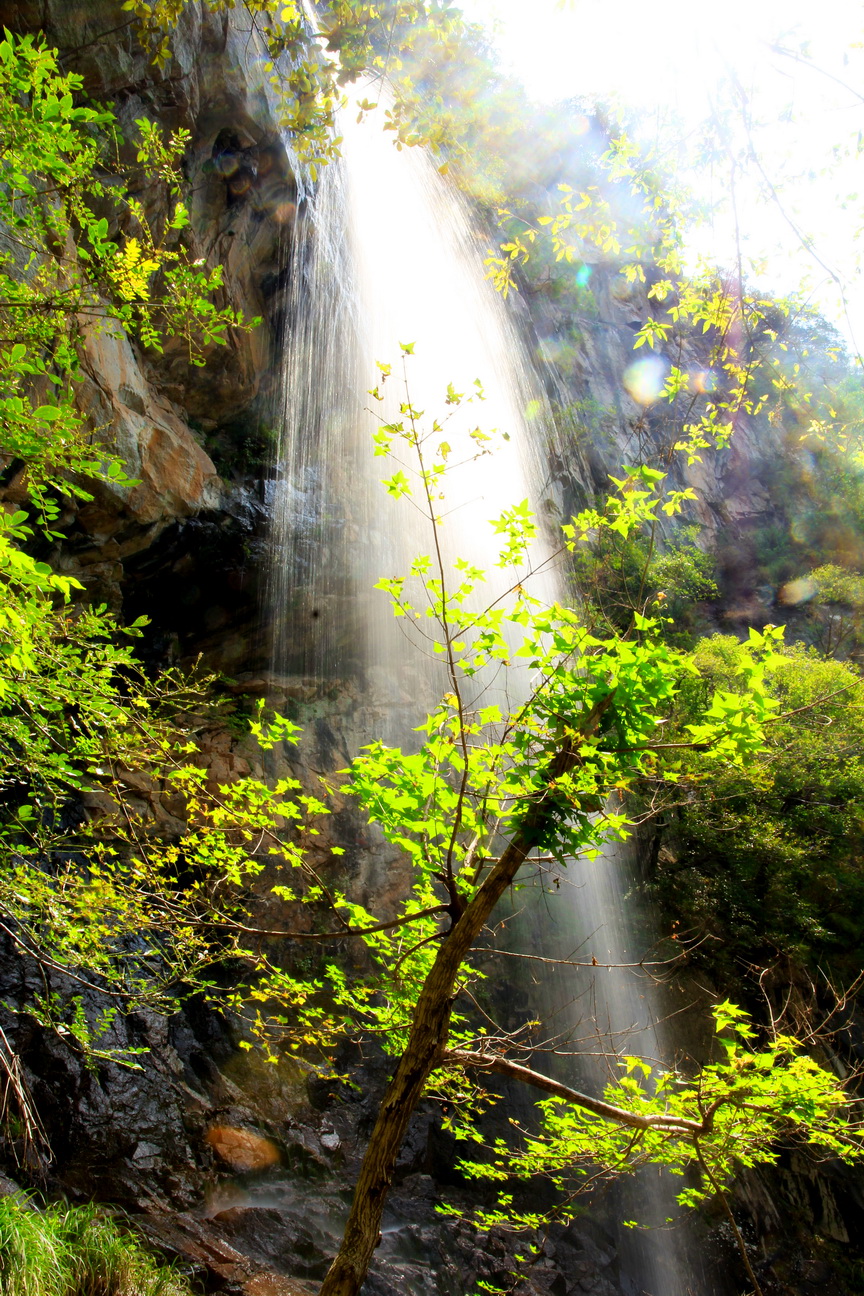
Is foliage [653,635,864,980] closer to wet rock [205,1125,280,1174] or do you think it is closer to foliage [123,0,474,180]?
wet rock [205,1125,280,1174]

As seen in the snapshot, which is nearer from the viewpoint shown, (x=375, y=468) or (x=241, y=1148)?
(x=241, y=1148)

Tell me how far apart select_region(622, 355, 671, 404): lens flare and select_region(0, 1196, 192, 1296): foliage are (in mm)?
20898

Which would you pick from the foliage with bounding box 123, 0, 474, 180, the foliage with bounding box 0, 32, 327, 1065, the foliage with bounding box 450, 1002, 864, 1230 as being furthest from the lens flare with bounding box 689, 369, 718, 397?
the foliage with bounding box 450, 1002, 864, 1230

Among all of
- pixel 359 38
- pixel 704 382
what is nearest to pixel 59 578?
pixel 359 38

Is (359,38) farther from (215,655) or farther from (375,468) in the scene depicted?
(375,468)

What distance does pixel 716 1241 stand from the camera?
9852mm

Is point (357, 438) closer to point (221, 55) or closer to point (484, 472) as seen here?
point (484, 472)

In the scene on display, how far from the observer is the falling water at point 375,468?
431 inches

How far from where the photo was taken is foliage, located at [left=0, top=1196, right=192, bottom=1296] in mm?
3771

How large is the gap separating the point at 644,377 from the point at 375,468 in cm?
1233

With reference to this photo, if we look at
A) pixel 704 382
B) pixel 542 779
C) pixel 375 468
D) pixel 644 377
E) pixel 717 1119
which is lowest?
pixel 717 1119

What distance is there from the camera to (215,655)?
10.6 m

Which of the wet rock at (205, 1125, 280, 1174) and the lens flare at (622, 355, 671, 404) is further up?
the lens flare at (622, 355, 671, 404)

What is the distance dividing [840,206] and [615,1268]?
11.1 m
